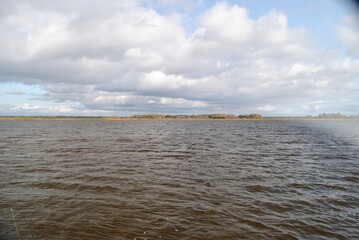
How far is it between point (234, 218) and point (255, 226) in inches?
35.9

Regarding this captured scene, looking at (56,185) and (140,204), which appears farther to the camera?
(56,185)

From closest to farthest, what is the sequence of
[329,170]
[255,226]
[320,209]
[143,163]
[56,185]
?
[255,226] < [320,209] < [56,185] < [329,170] < [143,163]

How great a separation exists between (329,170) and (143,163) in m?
14.3

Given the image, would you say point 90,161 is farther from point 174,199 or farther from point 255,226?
point 255,226

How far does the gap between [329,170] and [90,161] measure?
Result: 18.9 metres

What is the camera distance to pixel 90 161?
69.8 feet

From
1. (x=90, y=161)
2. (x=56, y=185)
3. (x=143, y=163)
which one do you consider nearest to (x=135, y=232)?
(x=56, y=185)

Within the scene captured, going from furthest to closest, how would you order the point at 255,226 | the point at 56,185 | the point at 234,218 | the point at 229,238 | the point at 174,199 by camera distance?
the point at 56,185
the point at 174,199
the point at 234,218
the point at 255,226
the point at 229,238

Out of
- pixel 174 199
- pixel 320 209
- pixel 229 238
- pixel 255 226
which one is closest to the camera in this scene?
pixel 229 238

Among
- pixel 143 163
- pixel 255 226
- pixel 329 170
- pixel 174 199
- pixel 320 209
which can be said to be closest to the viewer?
pixel 255 226

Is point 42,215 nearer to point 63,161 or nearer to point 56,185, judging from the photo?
point 56,185

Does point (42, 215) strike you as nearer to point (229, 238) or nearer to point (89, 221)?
point (89, 221)

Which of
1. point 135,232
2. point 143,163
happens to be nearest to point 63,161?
point 143,163

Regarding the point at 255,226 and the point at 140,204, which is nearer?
the point at 255,226
